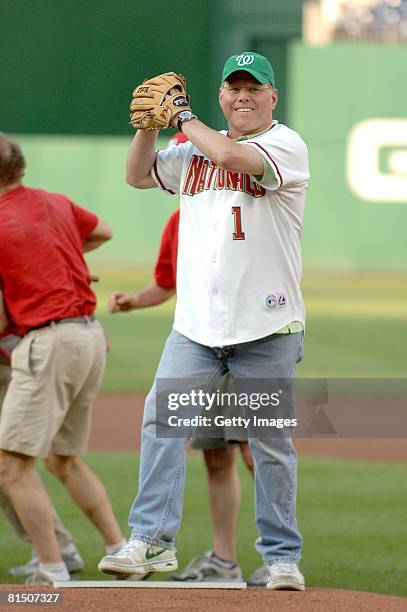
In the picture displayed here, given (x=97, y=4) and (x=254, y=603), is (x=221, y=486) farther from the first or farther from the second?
(x=97, y=4)

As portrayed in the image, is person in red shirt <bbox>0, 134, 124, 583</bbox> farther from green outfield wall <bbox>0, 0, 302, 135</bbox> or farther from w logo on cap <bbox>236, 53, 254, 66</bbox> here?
green outfield wall <bbox>0, 0, 302, 135</bbox>

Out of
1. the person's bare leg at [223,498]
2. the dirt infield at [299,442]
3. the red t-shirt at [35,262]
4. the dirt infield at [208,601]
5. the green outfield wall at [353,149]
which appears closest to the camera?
the dirt infield at [208,601]

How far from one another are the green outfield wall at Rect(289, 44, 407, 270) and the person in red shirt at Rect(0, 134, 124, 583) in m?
18.3

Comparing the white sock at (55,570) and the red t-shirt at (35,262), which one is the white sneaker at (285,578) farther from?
the red t-shirt at (35,262)

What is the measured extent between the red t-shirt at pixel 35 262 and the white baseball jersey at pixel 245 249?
0.95 metres

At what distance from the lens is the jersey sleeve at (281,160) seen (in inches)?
159

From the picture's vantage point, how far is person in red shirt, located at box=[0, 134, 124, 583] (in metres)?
4.89

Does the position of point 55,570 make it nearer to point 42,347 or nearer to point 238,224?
point 42,347

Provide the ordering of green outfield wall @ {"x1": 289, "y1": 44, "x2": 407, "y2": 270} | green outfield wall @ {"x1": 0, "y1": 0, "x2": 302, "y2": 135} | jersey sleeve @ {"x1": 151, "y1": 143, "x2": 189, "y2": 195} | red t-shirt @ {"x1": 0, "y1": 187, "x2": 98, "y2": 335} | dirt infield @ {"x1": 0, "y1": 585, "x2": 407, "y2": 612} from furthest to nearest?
green outfield wall @ {"x1": 289, "y1": 44, "x2": 407, "y2": 270}
green outfield wall @ {"x1": 0, "y1": 0, "x2": 302, "y2": 135}
red t-shirt @ {"x1": 0, "y1": 187, "x2": 98, "y2": 335}
jersey sleeve @ {"x1": 151, "y1": 143, "x2": 189, "y2": 195}
dirt infield @ {"x1": 0, "y1": 585, "x2": 407, "y2": 612}

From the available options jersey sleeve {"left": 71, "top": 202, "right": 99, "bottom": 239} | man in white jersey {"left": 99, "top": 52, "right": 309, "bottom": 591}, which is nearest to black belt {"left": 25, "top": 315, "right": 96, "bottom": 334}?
jersey sleeve {"left": 71, "top": 202, "right": 99, "bottom": 239}

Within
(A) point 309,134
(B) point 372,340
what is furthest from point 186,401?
(A) point 309,134

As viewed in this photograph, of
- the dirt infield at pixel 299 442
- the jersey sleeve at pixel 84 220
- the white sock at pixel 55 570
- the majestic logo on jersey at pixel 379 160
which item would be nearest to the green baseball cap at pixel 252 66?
the jersey sleeve at pixel 84 220

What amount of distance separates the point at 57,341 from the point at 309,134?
63.3 feet

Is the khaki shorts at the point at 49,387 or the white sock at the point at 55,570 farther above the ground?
the khaki shorts at the point at 49,387
